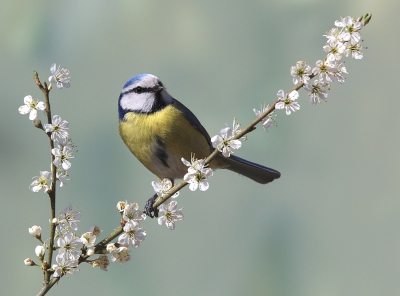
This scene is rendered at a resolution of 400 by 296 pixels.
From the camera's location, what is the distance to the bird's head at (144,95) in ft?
4.72

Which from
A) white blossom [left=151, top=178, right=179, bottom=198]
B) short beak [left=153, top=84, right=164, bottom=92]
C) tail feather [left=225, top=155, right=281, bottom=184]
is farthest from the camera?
tail feather [left=225, top=155, right=281, bottom=184]

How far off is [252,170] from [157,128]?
1.36 feet

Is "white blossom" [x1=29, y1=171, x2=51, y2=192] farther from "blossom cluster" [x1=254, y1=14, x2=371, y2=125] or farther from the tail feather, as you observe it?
the tail feather

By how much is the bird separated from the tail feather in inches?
6.1

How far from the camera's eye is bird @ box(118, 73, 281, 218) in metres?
1.45

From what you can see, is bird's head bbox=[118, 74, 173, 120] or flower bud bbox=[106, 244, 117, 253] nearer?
flower bud bbox=[106, 244, 117, 253]

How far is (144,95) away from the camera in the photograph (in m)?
1.46

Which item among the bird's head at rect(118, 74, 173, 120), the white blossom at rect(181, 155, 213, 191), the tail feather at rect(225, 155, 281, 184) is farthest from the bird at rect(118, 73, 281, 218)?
the white blossom at rect(181, 155, 213, 191)

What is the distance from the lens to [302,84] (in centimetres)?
78

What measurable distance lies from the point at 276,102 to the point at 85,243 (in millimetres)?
395

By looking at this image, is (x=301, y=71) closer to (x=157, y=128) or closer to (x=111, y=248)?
(x=111, y=248)

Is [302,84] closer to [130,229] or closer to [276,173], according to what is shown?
[130,229]

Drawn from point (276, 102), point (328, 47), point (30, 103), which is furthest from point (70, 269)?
point (328, 47)

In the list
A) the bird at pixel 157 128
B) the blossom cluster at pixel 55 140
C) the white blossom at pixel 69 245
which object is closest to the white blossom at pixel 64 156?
the blossom cluster at pixel 55 140
